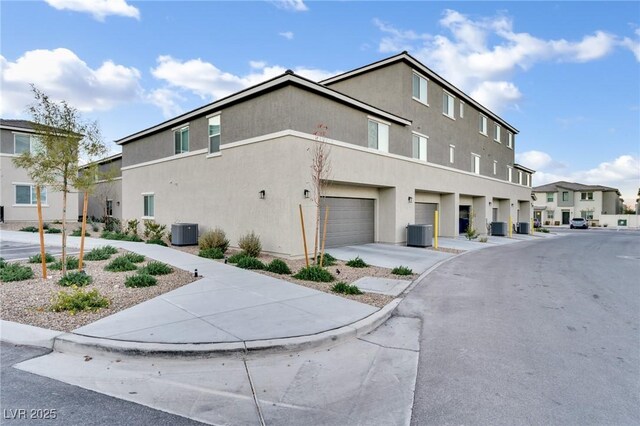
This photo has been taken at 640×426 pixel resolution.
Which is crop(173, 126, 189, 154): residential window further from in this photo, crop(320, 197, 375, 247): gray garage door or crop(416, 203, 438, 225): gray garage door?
crop(416, 203, 438, 225): gray garage door

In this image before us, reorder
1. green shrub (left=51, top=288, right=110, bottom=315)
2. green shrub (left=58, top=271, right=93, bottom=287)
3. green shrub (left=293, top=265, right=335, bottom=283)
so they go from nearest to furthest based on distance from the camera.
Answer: green shrub (left=51, top=288, right=110, bottom=315), green shrub (left=58, top=271, right=93, bottom=287), green shrub (left=293, top=265, right=335, bottom=283)

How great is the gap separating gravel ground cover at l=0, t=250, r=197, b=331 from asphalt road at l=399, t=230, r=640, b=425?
17.0ft

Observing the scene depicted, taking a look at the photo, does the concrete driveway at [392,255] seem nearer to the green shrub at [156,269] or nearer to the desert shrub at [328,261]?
the desert shrub at [328,261]

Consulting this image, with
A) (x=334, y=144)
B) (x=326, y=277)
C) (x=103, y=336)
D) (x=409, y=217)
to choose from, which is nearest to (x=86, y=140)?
(x=103, y=336)

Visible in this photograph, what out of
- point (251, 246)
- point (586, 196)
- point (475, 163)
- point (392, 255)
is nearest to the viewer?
point (251, 246)

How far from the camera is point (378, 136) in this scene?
54.9 ft

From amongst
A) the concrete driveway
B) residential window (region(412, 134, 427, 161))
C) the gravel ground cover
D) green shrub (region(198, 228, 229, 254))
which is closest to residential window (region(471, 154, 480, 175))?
residential window (region(412, 134, 427, 161))

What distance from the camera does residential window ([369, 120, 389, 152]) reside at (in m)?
16.4

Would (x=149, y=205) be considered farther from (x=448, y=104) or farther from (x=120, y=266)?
(x=448, y=104)

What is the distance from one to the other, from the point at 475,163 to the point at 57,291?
2698 cm

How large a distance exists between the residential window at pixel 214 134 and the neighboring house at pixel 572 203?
62.2 m

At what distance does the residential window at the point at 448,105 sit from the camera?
2322cm

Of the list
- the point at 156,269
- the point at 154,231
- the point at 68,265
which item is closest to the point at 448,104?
the point at 154,231

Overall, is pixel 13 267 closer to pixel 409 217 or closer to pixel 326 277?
pixel 326 277
